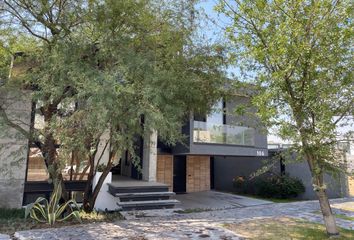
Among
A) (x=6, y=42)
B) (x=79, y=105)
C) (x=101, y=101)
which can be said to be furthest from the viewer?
(x=6, y=42)

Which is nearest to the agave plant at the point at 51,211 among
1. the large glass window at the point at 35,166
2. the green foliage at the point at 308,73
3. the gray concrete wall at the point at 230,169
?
the large glass window at the point at 35,166

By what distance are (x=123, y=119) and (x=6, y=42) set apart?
209 inches

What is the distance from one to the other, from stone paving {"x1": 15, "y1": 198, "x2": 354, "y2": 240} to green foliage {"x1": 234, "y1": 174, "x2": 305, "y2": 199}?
4962 millimetres

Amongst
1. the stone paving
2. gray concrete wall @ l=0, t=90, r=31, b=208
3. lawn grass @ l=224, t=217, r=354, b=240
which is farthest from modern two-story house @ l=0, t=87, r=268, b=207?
lawn grass @ l=224, t=217, r=354, b=240

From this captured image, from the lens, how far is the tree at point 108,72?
7.04 metres

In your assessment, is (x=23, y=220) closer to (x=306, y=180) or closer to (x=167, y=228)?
(x=167, y=228)

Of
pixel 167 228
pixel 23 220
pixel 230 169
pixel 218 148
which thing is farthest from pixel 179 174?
pixel 23 220

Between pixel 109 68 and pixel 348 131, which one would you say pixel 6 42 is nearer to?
pixel 109 68

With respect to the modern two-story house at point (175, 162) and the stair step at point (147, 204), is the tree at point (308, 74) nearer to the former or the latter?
the modern two-story house at point (175, 162)

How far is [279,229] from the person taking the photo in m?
8.35

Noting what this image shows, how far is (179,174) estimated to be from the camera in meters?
18.6

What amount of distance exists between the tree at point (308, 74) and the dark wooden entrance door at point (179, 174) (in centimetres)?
1156

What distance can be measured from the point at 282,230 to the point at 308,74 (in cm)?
439

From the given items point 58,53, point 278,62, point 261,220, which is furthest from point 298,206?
point 58,53
